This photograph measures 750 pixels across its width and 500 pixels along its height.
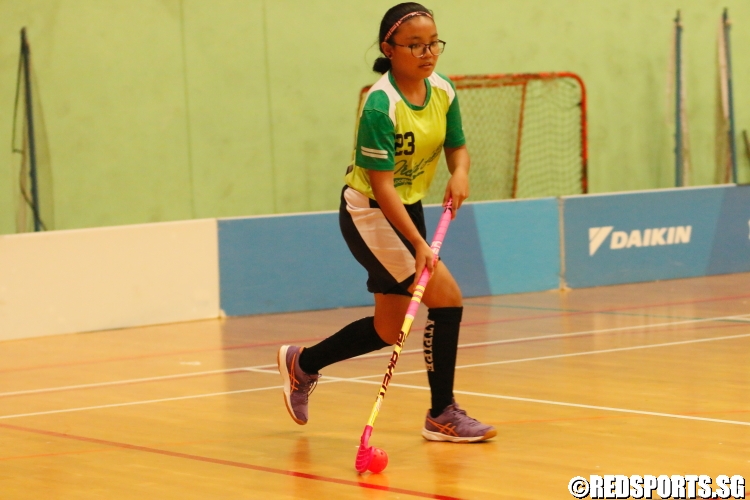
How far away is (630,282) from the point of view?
9.97 meters

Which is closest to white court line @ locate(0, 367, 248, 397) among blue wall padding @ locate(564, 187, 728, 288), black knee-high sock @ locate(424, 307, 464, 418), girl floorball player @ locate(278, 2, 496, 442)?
girl floorball player @ locate(278, 2, 496, 442)

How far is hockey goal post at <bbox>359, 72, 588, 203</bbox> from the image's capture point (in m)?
11.1

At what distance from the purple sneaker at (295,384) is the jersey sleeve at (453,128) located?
103 cm

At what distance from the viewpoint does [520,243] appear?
964 cm

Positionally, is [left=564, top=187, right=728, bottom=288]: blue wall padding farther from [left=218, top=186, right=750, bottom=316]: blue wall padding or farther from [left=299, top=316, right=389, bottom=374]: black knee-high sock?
[left=299, top=316, right=389, bottom=374]: black knee-high sock

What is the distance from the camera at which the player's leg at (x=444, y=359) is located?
4.41 metres

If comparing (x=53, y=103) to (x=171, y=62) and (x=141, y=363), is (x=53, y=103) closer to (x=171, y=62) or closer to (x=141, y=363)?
(x=171, y=62)

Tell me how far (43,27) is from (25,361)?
340 centimetres

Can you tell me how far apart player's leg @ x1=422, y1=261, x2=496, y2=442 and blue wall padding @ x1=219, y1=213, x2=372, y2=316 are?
14.5ft

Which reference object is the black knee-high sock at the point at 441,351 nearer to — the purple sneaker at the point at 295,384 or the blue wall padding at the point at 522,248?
the purple sneaker at the point at 295,384

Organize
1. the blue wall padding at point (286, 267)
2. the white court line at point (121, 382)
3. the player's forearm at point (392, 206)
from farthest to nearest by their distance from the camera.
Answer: the blue wall padding at point (286, 267) < the white court line at point (121, 382) < the player's forearm at point (392, 206)

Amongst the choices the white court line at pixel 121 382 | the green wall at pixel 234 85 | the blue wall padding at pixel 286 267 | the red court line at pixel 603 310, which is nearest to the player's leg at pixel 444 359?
the white court line at pixel 121 382

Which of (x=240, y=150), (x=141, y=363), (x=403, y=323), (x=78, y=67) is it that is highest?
(x=78, y=67)

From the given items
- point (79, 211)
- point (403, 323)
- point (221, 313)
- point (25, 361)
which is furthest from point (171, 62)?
point (403, 323)
